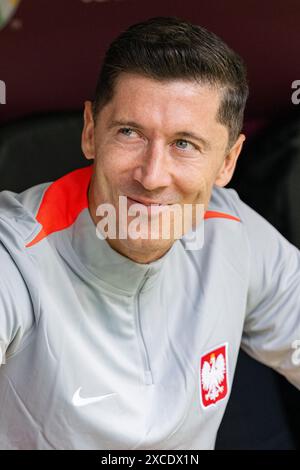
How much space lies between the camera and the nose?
1227 millimetres

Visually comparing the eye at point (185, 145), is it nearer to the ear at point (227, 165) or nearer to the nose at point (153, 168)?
the nose at point (153, 168)

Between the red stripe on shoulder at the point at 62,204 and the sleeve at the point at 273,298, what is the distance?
0.34 m

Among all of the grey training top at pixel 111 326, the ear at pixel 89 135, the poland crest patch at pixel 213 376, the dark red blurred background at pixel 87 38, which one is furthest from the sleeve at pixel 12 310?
the dark red blurred background at pixel 87 38

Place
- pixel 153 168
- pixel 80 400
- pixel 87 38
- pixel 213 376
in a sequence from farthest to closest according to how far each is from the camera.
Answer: pixel 87 38
pixel 213 376
pixel 80 400
pixel 153 168

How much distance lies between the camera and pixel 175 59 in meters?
1.24

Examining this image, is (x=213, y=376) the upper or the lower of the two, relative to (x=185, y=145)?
lower

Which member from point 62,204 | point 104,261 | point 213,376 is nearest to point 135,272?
point 104,261

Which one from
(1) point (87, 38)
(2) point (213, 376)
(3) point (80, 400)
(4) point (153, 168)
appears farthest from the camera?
(1) point (87, 38)

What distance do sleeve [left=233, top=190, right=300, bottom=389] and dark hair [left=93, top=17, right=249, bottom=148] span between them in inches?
12.4

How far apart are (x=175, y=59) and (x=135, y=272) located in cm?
33

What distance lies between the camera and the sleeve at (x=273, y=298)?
1.55 metres

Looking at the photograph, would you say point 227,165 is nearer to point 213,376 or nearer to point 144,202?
point 144,202

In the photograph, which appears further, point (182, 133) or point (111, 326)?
point (111, 326)

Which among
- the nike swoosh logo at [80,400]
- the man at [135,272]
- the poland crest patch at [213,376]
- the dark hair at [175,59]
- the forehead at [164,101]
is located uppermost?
the dark hair at [175,59]
